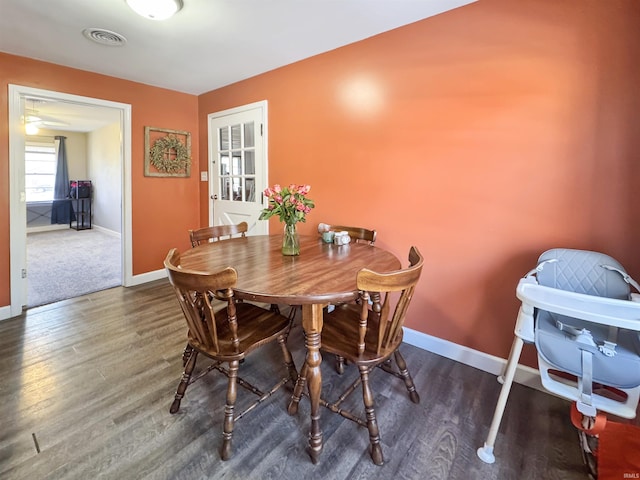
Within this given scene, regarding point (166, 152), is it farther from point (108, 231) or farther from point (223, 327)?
point (108, 231)

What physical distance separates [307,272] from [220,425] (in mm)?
892

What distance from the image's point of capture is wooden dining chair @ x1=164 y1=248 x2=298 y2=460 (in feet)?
4.16

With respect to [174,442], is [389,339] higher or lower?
higher

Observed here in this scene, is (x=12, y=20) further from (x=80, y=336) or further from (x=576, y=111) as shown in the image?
(x=576, y=111)

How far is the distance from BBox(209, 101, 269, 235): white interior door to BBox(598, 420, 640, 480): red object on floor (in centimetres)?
293

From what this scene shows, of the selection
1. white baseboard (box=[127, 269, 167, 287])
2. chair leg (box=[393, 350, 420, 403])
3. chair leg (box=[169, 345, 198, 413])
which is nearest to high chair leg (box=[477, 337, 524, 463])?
chair leg (box=[393, 350, 420, 403])

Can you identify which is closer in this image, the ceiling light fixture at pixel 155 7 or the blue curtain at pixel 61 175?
the ceiling light fixture at pixel 155 7

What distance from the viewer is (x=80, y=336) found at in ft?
8.07

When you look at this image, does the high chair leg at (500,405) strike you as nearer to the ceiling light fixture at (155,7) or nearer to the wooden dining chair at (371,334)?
the wooden dining chair at (371,334)

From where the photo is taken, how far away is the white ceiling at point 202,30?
202cm

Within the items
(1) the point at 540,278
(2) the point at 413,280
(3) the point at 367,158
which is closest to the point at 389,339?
(2) the point at 413,280

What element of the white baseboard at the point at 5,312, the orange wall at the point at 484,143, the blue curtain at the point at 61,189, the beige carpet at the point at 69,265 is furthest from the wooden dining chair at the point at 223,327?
the blue curtain at the point at 61,189

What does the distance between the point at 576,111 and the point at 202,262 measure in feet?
7.20

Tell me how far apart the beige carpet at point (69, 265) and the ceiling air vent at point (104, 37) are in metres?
2.45
